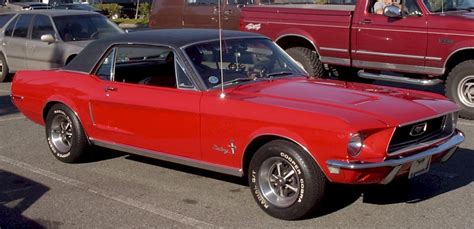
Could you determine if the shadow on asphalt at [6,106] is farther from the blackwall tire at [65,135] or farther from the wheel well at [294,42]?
the wheel well at [294,42]

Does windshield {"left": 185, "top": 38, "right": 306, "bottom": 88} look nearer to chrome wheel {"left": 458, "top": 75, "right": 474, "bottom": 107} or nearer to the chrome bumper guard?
the chrome bumper guard

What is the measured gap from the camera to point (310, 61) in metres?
10.7

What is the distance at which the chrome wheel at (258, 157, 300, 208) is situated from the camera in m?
4.89

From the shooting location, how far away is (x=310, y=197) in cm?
473

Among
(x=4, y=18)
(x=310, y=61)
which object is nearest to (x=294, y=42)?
(x=310, y=61)

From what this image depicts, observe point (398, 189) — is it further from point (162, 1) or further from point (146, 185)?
point (162, 1)

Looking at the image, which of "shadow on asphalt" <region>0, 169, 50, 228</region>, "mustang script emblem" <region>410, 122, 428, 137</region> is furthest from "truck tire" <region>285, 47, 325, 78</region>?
"mustang script emblem" <region>410, 122, 428, 137</region>

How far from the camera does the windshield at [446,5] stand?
31.2 ft

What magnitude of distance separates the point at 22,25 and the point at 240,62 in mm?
8362

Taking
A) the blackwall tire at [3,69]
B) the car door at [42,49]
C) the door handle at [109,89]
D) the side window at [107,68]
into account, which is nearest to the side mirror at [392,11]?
the side window at [107,68]

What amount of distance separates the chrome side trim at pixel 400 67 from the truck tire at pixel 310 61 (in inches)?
27.7

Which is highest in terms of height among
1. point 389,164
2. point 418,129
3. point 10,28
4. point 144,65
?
point 144,65

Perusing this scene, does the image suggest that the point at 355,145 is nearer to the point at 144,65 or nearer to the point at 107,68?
the point at 144,65

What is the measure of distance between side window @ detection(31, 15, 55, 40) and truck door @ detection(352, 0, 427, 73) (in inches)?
218
